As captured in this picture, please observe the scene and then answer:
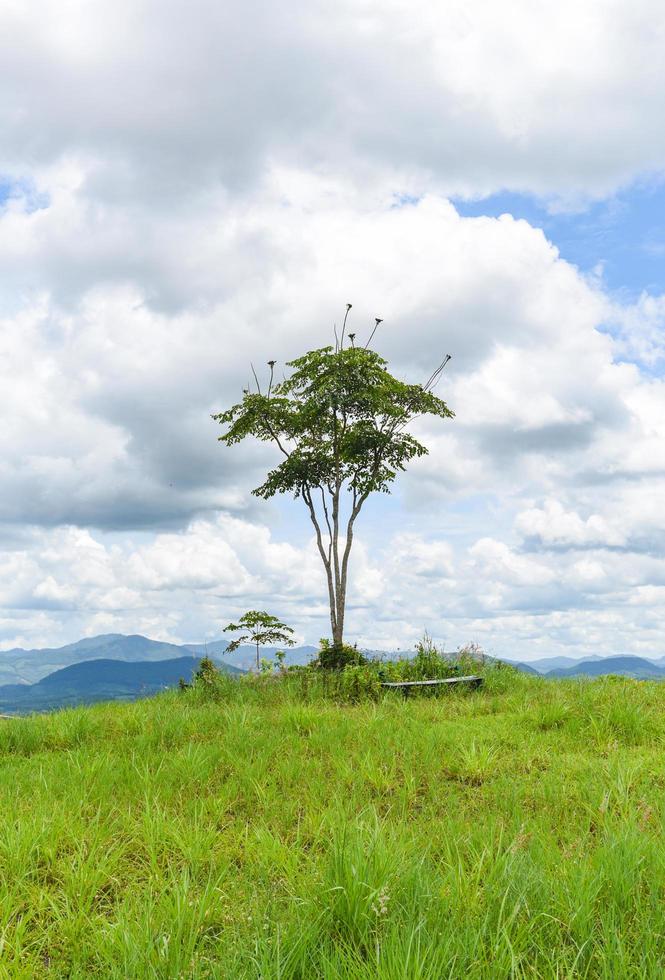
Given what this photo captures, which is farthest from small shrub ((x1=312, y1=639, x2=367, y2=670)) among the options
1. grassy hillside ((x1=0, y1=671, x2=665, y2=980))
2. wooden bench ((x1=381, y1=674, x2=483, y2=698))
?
grassy hillside ((x1=0, y1=671, x2=665, y2=980))

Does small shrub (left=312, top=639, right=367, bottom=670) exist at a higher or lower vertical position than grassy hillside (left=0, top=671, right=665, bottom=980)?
higher

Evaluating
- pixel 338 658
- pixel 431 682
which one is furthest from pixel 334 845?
pixel 338 658

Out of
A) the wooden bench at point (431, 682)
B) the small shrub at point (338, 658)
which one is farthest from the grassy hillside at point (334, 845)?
the small shrub at point (338, 658)

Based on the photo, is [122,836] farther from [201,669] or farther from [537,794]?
[201,669]

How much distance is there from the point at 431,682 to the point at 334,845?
8919 millimetres

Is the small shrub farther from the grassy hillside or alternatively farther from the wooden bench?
the grassy hillside

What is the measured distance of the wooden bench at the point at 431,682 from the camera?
1268cm

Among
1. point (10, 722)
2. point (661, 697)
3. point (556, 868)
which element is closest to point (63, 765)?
Result: point (10, 722)

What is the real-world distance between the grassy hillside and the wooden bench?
2360 millimetres

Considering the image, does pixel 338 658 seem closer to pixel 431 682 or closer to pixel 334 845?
pixel 431 682

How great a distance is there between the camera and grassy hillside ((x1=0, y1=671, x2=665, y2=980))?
361 cm

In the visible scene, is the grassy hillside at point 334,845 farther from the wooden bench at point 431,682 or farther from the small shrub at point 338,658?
the small shrub at point 338,658

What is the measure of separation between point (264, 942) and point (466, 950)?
3.23 ft

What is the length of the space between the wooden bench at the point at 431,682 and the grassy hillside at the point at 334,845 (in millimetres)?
2360
